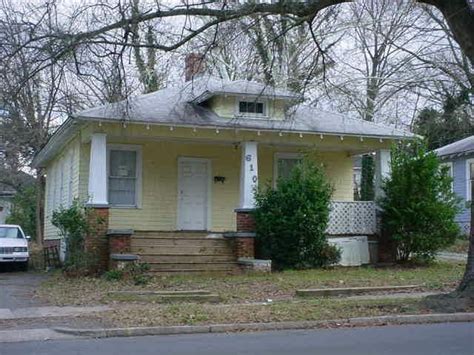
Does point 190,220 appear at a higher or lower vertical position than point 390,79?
lower

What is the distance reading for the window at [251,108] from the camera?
20.4 meters

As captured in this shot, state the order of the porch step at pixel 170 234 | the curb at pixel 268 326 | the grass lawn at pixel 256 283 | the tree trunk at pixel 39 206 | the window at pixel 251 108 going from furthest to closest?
the tree trunk at pixel 39 206, the window at pixel 251 108, the porch step at pixel 170 234, the grass lawn at pixel 256 283, the curb at pixel 268 326

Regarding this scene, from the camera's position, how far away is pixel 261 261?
17844 millimetres

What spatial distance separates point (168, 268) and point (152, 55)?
6.04m

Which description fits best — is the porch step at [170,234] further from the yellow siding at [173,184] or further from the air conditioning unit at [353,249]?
the air conditioning unit at [353,249]

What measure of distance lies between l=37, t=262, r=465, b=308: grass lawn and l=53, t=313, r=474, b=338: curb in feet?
5.41

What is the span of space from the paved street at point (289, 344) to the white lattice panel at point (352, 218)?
9752 mm

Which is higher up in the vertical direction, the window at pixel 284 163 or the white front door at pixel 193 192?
the window at pixel 284 163

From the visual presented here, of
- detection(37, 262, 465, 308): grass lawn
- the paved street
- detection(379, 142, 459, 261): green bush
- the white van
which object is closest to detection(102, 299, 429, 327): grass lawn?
detection(37, 262, 465, 308): grass lawn

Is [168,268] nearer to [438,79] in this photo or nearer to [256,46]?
[256,46]

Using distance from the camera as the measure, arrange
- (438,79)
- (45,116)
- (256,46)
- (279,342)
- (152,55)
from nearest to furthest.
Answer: (279,342) < (256,46) < (152,55) < (45,116) < (438,79)

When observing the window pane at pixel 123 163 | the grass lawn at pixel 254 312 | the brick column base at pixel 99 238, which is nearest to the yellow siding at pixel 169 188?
the window pane at pixel 123 163

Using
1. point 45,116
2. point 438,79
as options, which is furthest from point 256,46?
point 438,79

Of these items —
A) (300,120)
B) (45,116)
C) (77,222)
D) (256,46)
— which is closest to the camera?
(256,46)
